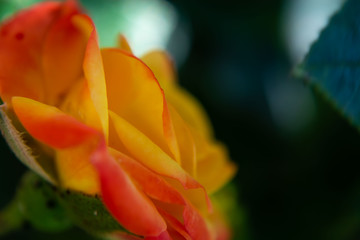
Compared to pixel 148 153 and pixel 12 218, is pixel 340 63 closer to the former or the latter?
pixel 148 153

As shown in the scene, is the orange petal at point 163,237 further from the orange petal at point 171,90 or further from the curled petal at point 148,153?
the orange petal at point 171,90

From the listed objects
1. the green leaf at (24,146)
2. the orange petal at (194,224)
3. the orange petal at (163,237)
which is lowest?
the green leaf at (24,146)

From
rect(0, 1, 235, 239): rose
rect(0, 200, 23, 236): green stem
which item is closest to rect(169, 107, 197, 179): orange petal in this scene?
rect(0, 1, 235, 239): rose

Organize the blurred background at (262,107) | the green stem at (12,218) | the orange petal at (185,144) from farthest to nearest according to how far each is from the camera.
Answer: the blurred background at (262,107), the green stem at (12,218), the orange petal at (185,144)

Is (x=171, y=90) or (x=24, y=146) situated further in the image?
(x=171, y=90)

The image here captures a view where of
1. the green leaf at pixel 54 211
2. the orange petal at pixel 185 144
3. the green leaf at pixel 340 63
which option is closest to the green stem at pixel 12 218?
the green leaf at pixel 54 211

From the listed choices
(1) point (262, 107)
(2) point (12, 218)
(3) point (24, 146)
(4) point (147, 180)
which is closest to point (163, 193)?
(4) point (147, 180)
